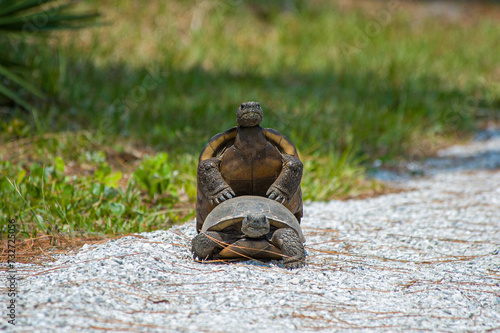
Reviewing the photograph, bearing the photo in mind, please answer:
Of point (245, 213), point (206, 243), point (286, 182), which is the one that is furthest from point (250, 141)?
point (206, 243)

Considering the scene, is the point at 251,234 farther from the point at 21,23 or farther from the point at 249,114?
the point at 21,23

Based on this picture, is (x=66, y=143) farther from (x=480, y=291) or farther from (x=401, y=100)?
(x=401, y=100)

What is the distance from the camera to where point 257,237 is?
263 centimetres

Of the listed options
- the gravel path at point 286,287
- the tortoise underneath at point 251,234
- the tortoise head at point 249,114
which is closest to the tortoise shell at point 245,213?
the tortoise underneath at point 251,234

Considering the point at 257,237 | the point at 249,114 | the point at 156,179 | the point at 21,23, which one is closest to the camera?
the point at 257,237

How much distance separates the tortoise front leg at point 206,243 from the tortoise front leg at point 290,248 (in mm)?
299

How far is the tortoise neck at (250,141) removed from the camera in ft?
9.20

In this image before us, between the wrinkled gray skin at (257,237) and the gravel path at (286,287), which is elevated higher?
the wrinkled gray skin at (257,237)

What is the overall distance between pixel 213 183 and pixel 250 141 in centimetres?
30

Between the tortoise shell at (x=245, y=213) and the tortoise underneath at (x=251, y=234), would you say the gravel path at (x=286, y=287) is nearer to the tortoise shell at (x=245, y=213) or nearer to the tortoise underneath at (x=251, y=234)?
the tortoise underneath at (x=251, y=234)

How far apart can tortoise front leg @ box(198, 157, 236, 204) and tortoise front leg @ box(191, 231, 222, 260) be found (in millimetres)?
208

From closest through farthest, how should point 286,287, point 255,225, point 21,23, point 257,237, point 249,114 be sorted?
point 286,287, point 255,225, point 257,237, point 249,114, point 21,23

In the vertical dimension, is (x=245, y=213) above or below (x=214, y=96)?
below

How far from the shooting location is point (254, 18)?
1001 centimetres
